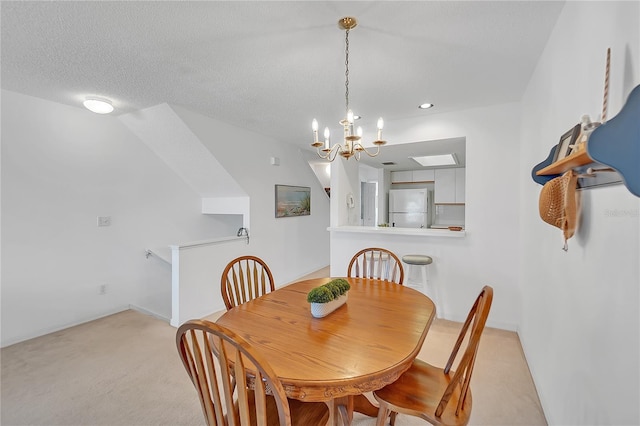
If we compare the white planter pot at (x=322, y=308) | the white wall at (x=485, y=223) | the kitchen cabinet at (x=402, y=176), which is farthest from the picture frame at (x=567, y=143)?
the kitchen cabinet at (x=402, y=176)

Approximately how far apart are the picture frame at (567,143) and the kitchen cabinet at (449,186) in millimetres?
4239

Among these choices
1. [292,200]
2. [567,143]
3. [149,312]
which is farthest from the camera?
[292,200]

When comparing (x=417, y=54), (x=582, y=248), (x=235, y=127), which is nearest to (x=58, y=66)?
(x=235, y=127)

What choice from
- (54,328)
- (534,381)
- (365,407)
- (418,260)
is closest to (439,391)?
(365,407)

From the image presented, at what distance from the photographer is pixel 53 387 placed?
210 centimetres

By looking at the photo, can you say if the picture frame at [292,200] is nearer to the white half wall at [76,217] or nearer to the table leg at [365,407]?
the white half wall at [76,217]

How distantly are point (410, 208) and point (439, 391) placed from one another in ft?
15.4

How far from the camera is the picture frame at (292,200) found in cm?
457

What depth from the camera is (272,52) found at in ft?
6.49

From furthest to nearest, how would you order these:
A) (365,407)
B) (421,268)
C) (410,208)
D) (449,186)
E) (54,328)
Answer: (410,208)
(449,186)
(421,268)
(54,328)
(365,407)

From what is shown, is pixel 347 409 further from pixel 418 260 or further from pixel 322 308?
pixel 418 260

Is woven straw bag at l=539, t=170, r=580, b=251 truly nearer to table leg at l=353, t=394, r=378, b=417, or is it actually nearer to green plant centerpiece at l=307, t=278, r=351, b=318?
green plant centerpiece at l=307, t=278, r=351, b=318

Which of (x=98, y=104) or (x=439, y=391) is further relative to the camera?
(x=98, y=104)

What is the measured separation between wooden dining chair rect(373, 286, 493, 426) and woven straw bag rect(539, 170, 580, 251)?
1.41 feet
